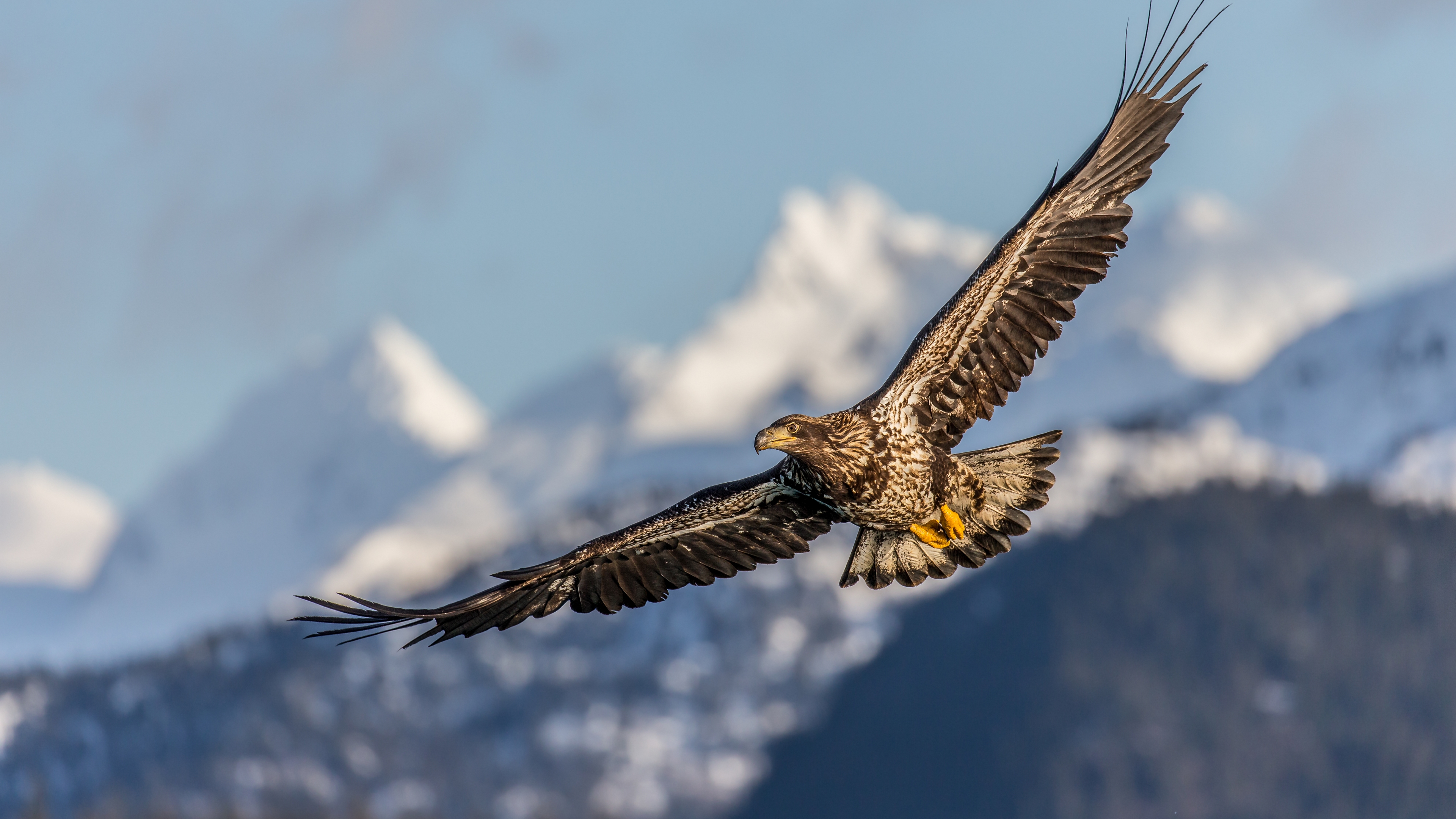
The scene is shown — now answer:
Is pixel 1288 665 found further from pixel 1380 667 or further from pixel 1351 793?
pixel 1351 793

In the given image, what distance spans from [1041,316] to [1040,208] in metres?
1.03

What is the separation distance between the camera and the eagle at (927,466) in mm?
19344

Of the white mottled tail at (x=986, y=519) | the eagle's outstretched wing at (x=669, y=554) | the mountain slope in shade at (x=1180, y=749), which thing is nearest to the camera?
the eagle's outstretched wing at (x=669, y=554)

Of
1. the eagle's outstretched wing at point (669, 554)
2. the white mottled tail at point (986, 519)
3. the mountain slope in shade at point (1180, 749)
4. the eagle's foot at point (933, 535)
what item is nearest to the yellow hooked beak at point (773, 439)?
the eagle's outstretched wing at point (669, 554)

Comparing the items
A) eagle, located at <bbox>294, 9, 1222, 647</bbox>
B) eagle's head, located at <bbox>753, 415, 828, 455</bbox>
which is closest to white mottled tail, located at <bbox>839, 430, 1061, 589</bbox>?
eagle, located at <bbox>294, 9, 1222, 647</bbox>

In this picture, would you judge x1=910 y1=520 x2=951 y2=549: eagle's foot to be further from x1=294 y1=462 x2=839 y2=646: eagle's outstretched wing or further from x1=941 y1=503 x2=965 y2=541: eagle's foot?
x1=294 y1=462 x2=839 y2=646: eagle's outstretched wing

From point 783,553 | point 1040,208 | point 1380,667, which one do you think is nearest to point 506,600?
point 783,553

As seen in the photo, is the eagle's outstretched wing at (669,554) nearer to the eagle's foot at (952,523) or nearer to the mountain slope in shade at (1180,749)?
the eagle's foot at (952,523)

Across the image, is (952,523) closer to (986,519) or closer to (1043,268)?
(986,519)

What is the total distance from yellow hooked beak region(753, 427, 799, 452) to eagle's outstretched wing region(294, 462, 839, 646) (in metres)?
1.27

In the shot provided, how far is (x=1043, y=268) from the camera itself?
19.7 m

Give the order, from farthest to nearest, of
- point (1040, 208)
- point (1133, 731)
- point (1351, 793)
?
point (1133, 731) < point (1351, 793) < point (1040, 208)

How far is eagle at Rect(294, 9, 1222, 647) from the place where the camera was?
63.5ft

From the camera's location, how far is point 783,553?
20203 mm
